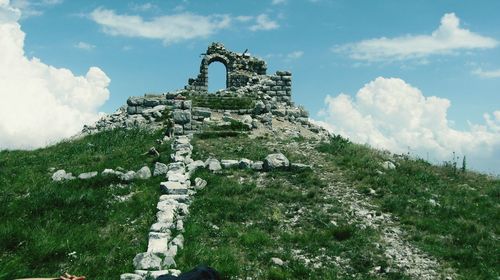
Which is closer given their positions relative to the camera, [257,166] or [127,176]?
[127,176]

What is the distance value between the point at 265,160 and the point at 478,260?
25.8ft

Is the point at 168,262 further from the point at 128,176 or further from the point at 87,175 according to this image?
the point at 87,175

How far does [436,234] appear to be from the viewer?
11.4 metres

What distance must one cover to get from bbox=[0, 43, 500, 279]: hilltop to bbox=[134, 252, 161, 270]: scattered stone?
2cm

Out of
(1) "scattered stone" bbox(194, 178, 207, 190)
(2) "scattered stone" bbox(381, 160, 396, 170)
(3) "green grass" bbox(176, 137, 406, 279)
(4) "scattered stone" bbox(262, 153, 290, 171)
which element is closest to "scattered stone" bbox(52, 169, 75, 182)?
(1) "scattered stone" bbox(194, 178, 207, 190)

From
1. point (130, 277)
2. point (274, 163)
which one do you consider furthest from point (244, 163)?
point (130, 277)

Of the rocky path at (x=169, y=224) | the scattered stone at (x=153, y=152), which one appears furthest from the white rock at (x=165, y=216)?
the scattered stone at (x=153, y=152)

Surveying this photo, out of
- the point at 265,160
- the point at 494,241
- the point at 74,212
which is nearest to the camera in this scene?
the point at 494,241

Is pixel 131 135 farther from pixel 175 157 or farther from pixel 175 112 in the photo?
pixel 175 157

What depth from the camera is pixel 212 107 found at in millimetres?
26781

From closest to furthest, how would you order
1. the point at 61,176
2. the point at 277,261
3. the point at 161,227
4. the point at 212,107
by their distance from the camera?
the point at 277,261
the point at 161,227
the point at 61,176
the point at 212,107

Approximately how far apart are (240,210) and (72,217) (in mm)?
4394

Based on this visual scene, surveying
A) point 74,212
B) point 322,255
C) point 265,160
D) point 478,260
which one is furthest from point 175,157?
point 478,260

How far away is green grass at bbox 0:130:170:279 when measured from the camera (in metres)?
9.29
